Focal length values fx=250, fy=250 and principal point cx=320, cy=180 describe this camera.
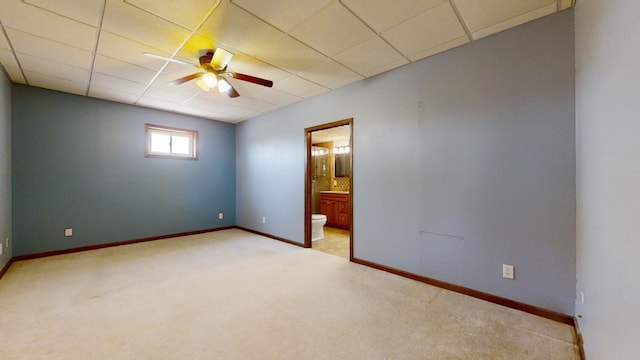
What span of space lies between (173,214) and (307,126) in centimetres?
315

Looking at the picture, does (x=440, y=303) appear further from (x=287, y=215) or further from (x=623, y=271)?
(x=287, y=215)

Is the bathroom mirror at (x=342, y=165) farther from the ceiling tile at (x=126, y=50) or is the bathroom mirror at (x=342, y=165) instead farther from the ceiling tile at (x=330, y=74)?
the ceiling tile at (x=126, y=50)

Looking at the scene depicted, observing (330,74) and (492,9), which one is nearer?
(492,9)

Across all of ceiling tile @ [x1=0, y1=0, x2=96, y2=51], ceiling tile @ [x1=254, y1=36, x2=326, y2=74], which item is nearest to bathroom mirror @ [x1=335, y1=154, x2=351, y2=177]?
ceiling tile @ [x1=254, y1=36, x2=326, y2=74]

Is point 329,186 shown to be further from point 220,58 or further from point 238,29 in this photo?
point 238,29

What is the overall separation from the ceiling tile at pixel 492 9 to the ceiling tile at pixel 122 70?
3376mm

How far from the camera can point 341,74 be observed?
3.15 metres

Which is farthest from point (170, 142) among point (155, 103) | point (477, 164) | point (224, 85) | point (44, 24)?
point (477, 164)

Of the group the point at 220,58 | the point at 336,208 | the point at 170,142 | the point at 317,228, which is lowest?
the point at 317,228

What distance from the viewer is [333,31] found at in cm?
223

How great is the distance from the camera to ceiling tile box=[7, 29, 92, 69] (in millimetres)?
2305

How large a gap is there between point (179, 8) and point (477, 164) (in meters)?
2.86

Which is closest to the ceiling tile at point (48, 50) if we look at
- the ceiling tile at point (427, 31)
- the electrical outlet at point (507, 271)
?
the ceiling tile at point (427, 31)

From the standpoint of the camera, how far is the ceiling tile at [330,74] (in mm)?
2930
